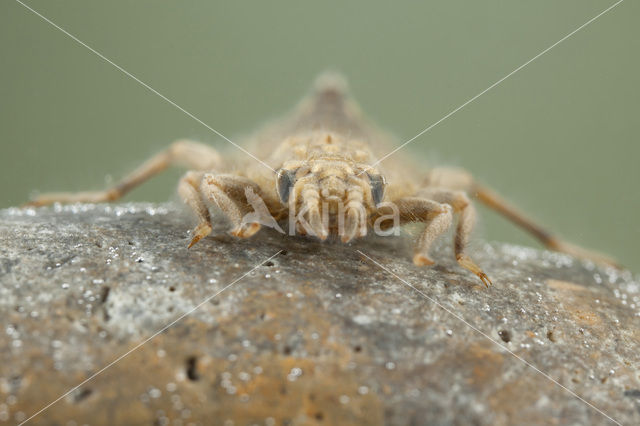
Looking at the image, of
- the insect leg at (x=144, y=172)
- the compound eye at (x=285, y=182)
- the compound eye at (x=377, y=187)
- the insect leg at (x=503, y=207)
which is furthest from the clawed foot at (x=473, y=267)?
the insect leg at (x=144, y=172)

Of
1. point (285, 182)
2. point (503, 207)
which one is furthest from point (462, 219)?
point (503, 207)

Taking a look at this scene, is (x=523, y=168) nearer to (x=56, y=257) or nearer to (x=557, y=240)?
(x=557, y=240)

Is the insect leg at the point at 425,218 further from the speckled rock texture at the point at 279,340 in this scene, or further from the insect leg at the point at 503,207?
the insect leg at the point at 503,207

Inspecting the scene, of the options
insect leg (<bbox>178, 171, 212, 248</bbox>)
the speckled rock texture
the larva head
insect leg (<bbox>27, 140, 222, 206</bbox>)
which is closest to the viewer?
the speckled rock texture

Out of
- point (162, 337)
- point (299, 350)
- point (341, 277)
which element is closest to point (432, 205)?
point (341, 277)

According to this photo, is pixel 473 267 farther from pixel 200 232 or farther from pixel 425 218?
pixel 200 232

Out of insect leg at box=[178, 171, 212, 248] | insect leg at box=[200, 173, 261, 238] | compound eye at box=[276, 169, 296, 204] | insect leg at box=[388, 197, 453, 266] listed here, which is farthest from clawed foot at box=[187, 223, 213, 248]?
insect leg at box=[388, 197, 453, 266]

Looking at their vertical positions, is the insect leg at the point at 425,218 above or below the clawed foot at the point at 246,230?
below

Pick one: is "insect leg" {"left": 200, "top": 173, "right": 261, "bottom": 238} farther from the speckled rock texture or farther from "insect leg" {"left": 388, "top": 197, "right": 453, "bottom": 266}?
"insect leg" {"left": 388, "top": 197, "right": 453, "bottom": 266}
